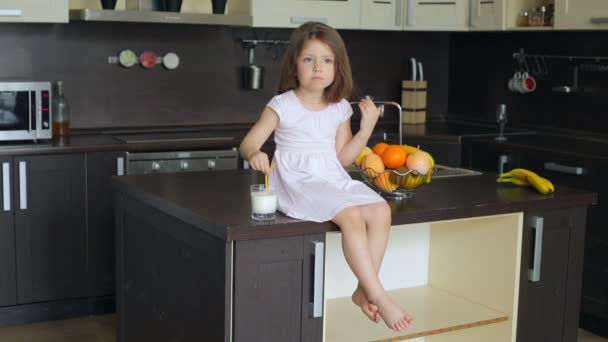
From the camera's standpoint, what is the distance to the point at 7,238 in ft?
13.3

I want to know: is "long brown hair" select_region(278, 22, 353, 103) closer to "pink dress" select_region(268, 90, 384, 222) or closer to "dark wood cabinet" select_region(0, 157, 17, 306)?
"pink dress" select_region(268, 90, 384, 222)

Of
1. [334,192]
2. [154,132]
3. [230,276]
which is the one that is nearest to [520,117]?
[154,132]

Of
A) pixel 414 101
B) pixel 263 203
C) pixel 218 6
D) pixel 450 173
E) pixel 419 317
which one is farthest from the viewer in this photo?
pixel 414 101

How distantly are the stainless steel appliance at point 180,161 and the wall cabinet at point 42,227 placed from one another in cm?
26

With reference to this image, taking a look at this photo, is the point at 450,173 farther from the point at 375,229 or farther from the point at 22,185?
the point at 22,185

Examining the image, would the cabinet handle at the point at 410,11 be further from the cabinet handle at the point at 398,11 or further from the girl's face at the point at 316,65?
the girl's face at the point at 316,65

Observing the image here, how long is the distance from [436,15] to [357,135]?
2.48 meters

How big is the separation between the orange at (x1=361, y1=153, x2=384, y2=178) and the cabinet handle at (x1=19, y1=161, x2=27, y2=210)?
1910 mm

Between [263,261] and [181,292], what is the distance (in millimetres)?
392

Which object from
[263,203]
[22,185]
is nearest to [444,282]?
[263,203]

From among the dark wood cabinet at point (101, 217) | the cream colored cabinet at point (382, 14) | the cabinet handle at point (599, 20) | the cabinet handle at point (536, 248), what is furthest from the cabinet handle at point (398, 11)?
the cabinet handle at point (536, 248)

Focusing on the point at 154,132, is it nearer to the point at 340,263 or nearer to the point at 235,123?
Result: the point at 235,123

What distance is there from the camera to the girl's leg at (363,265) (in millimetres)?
2420

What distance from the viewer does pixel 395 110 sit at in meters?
5.62
